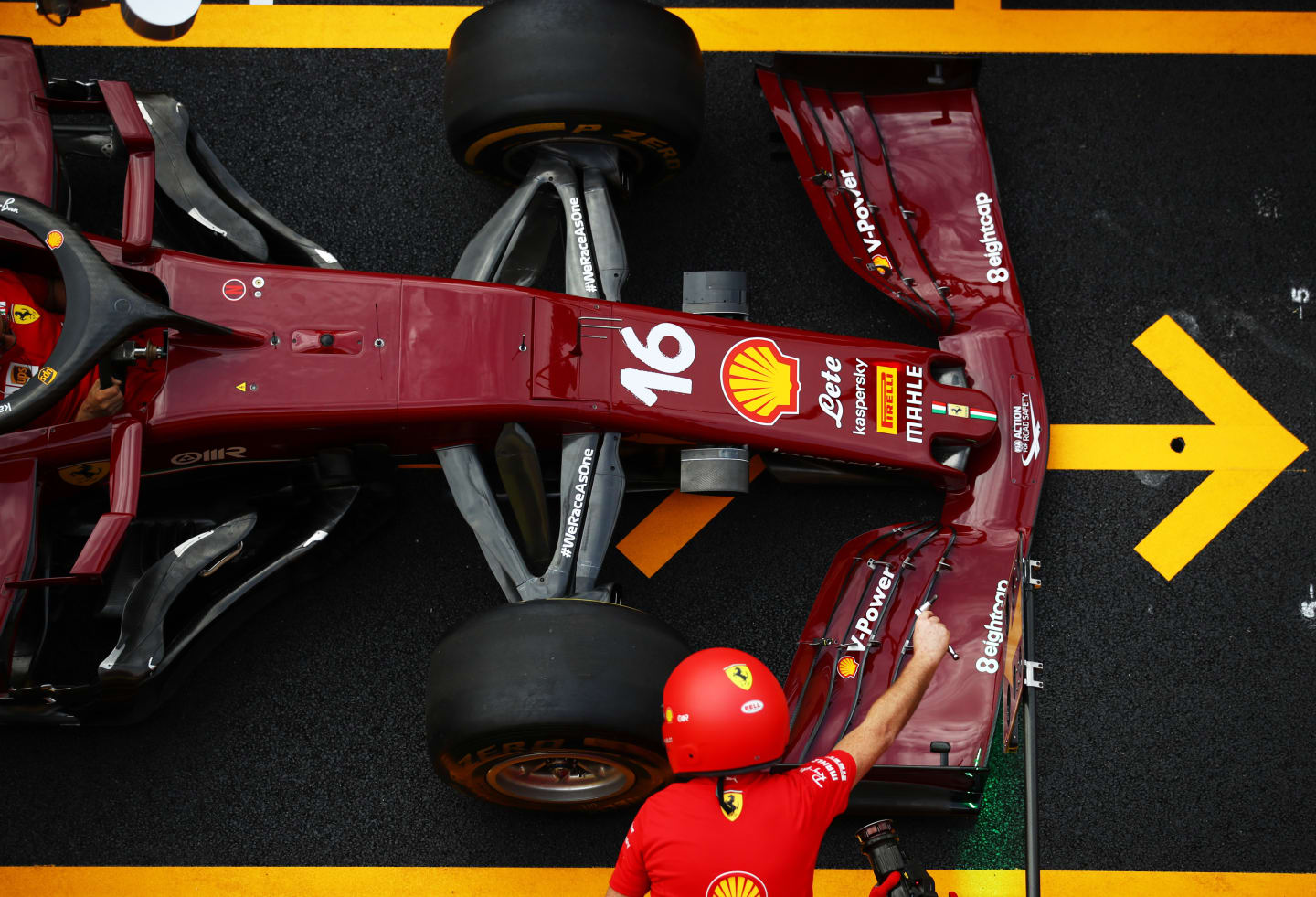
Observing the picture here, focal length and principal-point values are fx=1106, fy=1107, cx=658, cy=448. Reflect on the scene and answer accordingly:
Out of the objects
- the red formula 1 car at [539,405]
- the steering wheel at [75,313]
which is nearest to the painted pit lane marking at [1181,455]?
the red formula 1 car at [539,405]

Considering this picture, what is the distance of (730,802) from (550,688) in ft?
2.00

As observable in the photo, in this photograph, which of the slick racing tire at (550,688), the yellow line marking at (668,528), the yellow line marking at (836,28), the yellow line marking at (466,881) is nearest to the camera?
the slick racing tire at (550,688)

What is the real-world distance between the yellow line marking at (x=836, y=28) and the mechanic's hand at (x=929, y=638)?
8.09 ft

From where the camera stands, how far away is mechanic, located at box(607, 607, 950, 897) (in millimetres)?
2637

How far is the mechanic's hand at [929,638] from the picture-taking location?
2.86 metres

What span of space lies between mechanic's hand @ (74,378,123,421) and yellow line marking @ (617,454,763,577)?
5.61 ft

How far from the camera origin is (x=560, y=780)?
3.57 m

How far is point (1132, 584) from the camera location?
4000 millimetres

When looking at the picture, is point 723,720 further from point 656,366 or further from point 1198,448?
point 1198,448

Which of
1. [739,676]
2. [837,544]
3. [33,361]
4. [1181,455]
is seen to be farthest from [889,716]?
[33,361]

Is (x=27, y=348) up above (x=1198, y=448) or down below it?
above

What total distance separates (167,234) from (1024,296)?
3.15 metres

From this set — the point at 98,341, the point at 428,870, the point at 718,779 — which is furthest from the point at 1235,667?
the point at 98,341

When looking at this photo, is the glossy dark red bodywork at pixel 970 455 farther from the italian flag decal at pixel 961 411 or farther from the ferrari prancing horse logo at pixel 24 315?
the ferrari prancing horse logo at pixel 24 315
